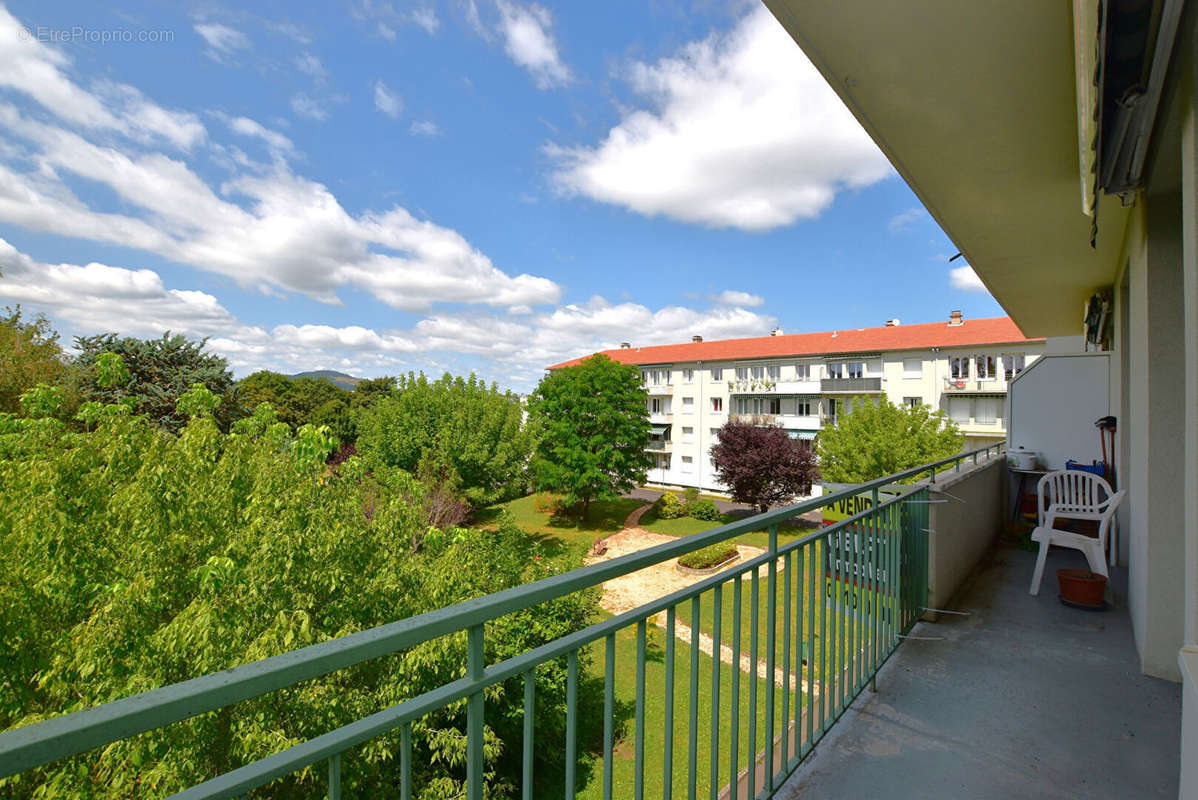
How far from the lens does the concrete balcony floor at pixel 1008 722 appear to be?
202 cm

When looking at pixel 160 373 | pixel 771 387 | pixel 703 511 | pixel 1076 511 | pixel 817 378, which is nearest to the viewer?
pixel 1076 511

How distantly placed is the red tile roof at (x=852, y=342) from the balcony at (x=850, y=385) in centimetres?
149

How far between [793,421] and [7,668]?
1156 inches

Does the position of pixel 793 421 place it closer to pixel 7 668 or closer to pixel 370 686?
pixel 370 686

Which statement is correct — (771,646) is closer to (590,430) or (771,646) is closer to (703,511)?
(590,430)

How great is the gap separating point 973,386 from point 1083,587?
24.2m

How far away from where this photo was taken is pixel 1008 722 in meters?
2.42

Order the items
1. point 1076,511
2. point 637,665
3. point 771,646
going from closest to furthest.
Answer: point 637,665, point 771,646, point 1076,511

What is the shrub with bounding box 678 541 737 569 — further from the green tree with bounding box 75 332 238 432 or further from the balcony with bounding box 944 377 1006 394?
the green tree with bounding box 75 332 238 432

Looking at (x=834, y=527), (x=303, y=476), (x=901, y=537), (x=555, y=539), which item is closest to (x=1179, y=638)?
(x=901, y=537)

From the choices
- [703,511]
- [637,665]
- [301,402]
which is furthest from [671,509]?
[301,402]

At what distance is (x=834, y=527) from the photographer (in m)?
2.20

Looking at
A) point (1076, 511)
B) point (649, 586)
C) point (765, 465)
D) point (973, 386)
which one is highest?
point (973, 386)

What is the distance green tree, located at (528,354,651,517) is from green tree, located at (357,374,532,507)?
1.58m
